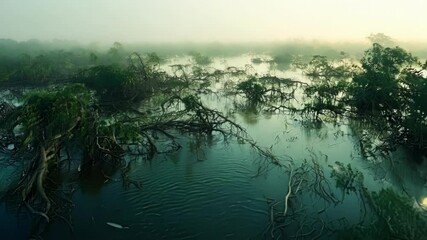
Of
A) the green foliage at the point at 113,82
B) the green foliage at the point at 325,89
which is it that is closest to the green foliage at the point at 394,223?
the green foliage at the point at 325,89

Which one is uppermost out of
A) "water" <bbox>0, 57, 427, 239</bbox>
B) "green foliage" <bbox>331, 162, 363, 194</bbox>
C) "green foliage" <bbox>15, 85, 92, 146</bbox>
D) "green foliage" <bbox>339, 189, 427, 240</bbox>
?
Answer: "green foliage" <bbox>15, 85, 92, 146</bbox>

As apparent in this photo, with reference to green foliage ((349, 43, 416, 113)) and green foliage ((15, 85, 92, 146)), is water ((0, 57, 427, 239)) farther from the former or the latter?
green foliage ((349, 43, 416, 113))

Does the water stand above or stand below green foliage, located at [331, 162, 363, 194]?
below

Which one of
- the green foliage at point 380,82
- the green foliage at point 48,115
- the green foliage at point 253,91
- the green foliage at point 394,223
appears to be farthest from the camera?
the green foliage at point 253,91

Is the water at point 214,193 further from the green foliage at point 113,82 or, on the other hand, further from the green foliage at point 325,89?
the green foliage at point 113,82

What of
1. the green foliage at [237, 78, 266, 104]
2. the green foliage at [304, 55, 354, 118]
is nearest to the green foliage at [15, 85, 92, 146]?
the green foliage at [304, 55, 354, 118]

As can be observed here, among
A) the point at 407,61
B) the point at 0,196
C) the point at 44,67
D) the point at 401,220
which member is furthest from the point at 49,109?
the point at 44,67

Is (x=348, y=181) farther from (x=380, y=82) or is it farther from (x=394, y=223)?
(x=380, y=82)

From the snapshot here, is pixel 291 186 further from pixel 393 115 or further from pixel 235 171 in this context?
pixel 393 115

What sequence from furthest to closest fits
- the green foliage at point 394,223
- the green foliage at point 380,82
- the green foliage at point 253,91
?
the green foliage at point 253,91 < the green foliage at point 380,82 < the green foliage at point 394,223
